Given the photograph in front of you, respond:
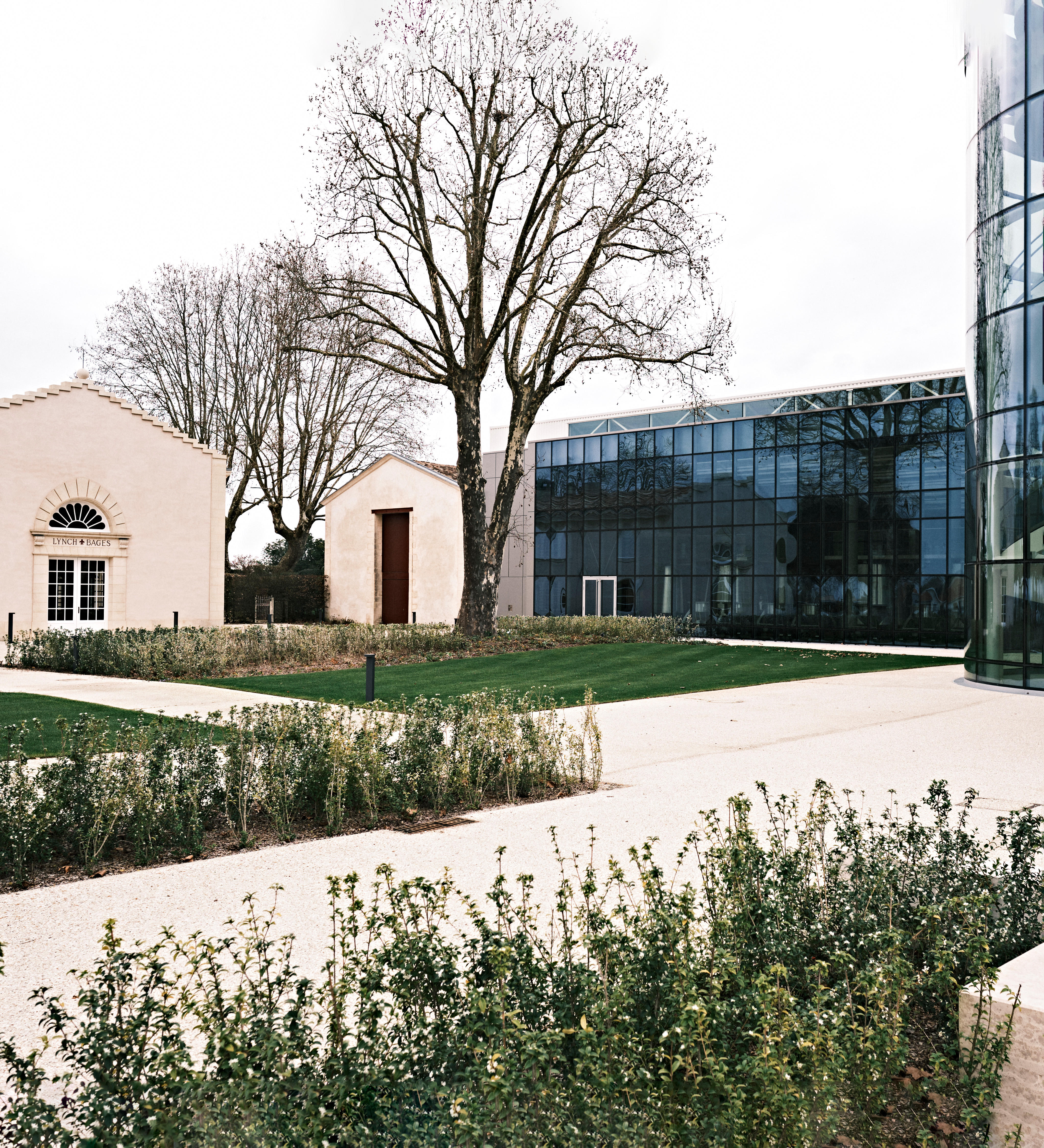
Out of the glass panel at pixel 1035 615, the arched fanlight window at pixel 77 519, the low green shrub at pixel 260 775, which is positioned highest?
the arched fanlight window at pixel 77 519

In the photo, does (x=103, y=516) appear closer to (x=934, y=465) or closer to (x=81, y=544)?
(x=81, y=544)

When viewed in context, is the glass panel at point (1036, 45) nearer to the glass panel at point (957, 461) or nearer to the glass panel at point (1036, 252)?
the glass panel at point (1036, 252)

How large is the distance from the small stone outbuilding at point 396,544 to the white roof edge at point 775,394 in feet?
19.2

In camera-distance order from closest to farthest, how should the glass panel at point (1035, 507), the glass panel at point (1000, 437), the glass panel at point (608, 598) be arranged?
1. the glass panel at point (1035, 507)
2. the glass panel at point (1000, 437)
3. the glass panel at point (608, 598)

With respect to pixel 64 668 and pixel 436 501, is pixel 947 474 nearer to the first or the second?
pixel 436 501

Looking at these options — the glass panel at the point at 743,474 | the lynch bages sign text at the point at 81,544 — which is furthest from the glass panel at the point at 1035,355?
the lynch bages sign text at the point at 81,544

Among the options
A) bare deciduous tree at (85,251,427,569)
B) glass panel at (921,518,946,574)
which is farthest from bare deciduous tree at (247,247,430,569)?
glass panel at (921,518,946,574)

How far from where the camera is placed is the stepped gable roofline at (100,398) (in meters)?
31.6

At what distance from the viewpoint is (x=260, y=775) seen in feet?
24.0

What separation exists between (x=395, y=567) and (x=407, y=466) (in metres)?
4.44

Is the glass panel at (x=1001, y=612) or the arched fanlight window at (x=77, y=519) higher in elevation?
the arched fanlight window at (x=77, y=519)

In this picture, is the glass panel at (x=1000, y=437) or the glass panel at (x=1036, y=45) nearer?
the glass panel at (x=1036, y=45)

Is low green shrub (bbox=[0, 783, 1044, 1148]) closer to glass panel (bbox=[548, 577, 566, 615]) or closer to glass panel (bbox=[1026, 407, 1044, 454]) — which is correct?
glass panel (bbox=[1026, 407, 1044, 454])

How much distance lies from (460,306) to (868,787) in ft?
63.2
